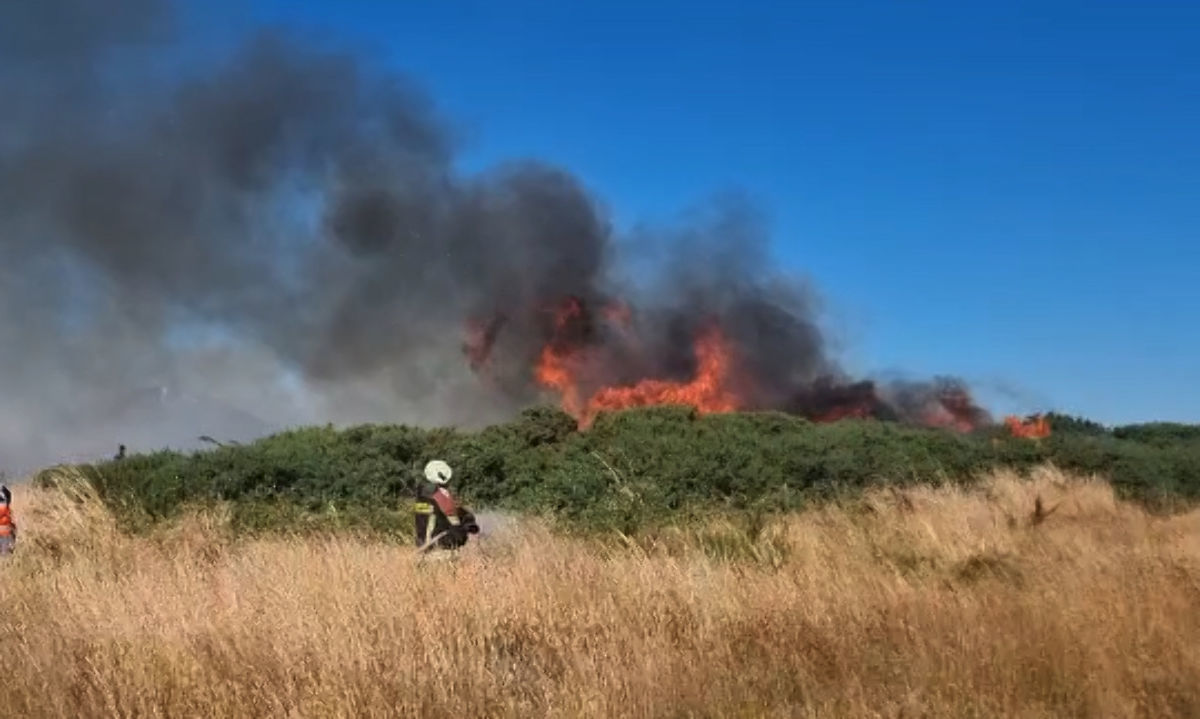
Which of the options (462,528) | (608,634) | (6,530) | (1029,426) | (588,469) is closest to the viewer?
(608,634)

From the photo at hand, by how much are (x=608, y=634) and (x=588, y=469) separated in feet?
36.6

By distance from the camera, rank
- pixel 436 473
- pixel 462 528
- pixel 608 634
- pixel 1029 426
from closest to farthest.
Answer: pixel 608 634, pixel 436 473, pixel 462 528, pixel 1029 426

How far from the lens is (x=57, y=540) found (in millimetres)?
13227

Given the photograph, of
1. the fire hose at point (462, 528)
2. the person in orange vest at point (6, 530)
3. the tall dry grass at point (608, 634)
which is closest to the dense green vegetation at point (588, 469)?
the person in orange vest at point (6, 530)

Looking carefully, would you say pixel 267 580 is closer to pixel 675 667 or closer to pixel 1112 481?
pixel 675 667

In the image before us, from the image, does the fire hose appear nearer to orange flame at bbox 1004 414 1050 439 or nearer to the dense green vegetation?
the dense green vegetation

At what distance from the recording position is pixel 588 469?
18016 millimetres

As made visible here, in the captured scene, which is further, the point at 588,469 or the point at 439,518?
the point at 588,469

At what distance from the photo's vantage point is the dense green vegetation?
52.7ft

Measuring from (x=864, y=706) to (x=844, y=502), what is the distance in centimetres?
1206

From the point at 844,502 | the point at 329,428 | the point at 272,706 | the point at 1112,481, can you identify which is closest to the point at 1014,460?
the point at 1112,481

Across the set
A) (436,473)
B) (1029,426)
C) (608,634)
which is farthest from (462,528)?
(1029,426)

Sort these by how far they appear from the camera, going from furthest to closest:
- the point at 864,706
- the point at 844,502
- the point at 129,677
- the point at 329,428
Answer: the point at 329,428, the point at 844,502, the point at 129,677, the point at 864,706

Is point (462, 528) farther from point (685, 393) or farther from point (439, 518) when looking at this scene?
point (685, 393)
